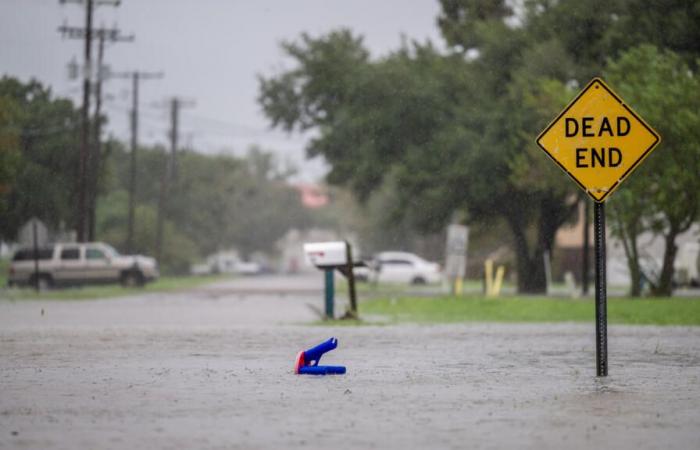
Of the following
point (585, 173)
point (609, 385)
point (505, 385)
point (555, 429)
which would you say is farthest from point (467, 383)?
point (555, 429)

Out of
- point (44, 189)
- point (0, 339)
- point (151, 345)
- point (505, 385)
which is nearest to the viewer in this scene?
point (505, 385)

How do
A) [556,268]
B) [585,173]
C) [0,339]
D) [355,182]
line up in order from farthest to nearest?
[556,268] → [355,182] → [0,339] → [585,173]

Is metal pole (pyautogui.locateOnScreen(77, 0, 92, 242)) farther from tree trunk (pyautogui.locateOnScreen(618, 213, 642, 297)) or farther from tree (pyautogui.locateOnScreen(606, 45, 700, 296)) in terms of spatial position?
tree (pyautogui.locateOnScreen(606, 45, 700, 296))

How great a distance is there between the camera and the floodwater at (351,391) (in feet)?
30.9

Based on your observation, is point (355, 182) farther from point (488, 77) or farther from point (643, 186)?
point (643, 186)

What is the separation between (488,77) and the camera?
53.4 meters

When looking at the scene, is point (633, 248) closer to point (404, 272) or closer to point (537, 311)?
point (537, 311)

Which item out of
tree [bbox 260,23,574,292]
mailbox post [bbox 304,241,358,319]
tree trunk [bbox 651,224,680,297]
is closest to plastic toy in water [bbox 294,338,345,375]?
mailbox post [bbox 304,241,358,319]

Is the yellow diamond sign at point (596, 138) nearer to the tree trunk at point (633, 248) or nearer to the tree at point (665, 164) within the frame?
the tree at point (665, 164)

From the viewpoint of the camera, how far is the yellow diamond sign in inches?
561

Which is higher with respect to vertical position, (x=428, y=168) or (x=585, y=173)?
(x=428, y=168)

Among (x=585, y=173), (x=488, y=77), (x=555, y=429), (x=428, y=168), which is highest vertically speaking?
(x=488, y=77)

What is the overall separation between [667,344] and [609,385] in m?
7.01

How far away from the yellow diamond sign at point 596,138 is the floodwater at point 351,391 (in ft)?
7.07
